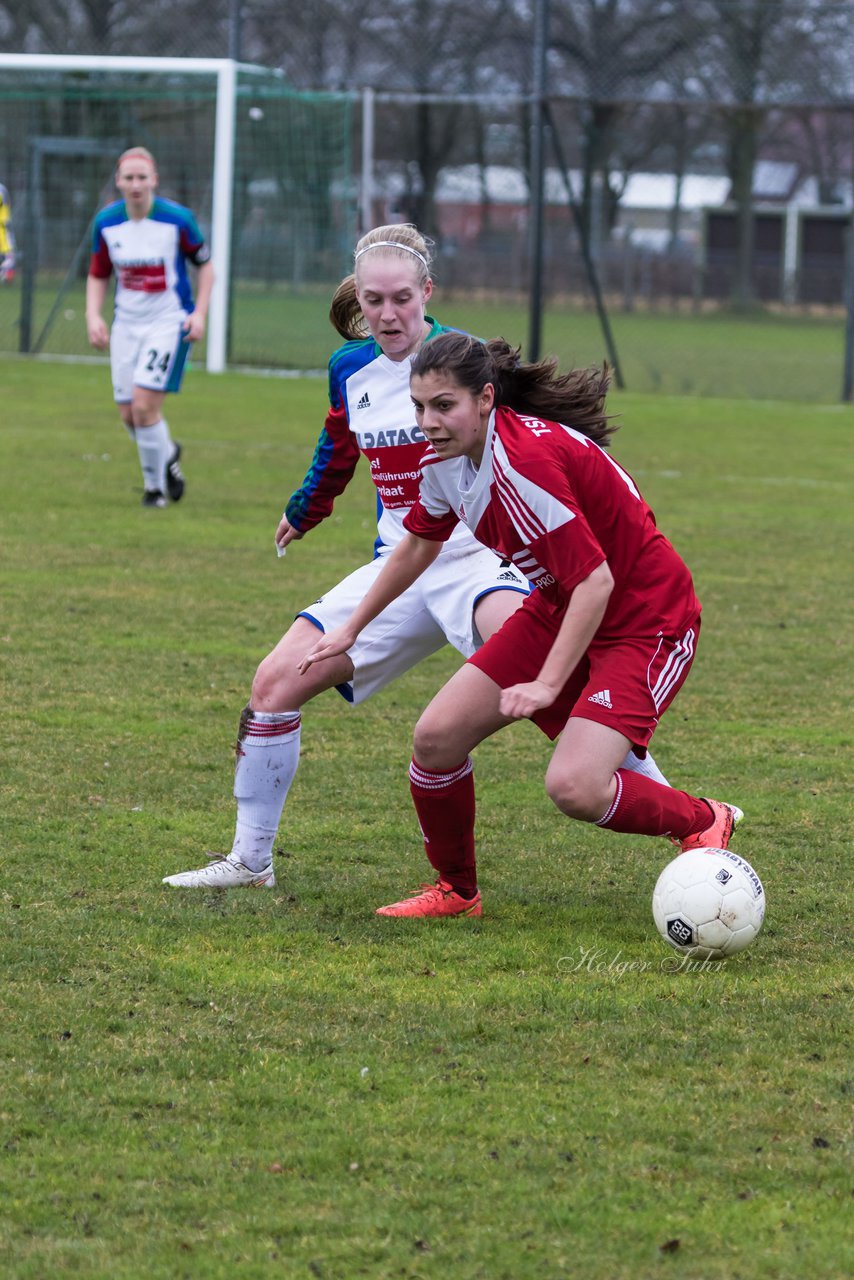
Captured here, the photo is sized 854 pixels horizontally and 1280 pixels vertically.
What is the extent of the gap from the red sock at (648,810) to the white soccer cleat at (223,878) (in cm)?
94

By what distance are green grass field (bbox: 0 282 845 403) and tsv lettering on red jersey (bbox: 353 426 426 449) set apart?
1603 cm

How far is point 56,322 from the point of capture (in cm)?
2359

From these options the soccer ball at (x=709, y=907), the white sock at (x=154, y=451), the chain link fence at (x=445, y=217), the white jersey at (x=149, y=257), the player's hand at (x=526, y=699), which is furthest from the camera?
the chain link fence at (x=445, y=217)

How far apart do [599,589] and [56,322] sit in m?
21.1

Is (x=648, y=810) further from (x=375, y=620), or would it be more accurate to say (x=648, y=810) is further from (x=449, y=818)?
(x=375, y=620)

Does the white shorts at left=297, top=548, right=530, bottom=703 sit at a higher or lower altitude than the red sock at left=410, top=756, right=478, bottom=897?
higher

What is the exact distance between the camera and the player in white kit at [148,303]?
10.7 metres

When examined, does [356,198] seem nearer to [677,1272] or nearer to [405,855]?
[405,855]

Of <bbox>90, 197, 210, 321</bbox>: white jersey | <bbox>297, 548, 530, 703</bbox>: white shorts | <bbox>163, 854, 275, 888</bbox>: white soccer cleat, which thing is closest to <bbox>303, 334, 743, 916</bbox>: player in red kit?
<bbox>297, 548, 530, 703</bbox>: white shorts

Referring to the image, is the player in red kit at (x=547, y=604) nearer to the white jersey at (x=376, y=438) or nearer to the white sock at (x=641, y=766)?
the white sock at (x=641, y=766)

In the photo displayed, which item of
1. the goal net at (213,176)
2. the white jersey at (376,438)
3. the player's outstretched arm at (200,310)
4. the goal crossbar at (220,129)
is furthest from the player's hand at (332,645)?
the goal net at (213,176)

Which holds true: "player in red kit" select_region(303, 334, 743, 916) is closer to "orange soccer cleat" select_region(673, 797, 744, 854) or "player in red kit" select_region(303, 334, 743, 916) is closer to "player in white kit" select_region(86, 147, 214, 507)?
"orange soccer cleat" select_region(673, 797, 744, 854)

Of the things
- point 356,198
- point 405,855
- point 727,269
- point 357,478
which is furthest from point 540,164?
point 405,855

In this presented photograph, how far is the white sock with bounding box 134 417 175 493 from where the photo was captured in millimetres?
10562
